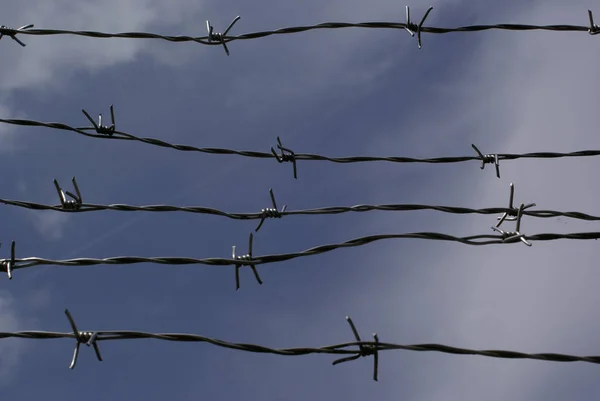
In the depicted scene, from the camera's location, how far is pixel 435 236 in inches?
124

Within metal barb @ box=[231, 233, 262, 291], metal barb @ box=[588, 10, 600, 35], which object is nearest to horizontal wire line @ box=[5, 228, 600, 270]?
metal barb @ box=[231, 233, 262, 291]

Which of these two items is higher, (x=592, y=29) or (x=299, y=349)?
(x=592, y=29)

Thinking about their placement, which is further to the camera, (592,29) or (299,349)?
(592,29)

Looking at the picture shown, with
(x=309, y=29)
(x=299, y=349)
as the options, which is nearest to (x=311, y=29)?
(x=309, y=29)

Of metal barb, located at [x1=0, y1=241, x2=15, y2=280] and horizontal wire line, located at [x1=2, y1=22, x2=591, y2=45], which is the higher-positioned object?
horizontal wire line, located at [x1=2, y1=22, x2=591, y2=45]

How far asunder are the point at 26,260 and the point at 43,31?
3.91 ft

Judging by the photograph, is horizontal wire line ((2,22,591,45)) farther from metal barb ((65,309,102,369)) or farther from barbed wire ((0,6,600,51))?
metal barb ((65,309,102,369))

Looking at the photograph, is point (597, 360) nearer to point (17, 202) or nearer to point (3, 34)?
point (17, 202)

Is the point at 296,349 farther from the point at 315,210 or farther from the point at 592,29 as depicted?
the point at 592,29

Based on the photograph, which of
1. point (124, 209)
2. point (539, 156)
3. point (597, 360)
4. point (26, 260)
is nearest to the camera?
point (597, 360)

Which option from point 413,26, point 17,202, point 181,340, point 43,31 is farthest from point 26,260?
point 413,26

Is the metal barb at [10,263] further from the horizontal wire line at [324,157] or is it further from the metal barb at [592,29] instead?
the metal barb at [592,29]

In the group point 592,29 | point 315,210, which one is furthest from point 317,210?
point 592,29

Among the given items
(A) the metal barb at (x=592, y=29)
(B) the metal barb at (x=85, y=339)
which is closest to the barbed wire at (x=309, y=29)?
(A) the metal barb at (x=592, y=29)
